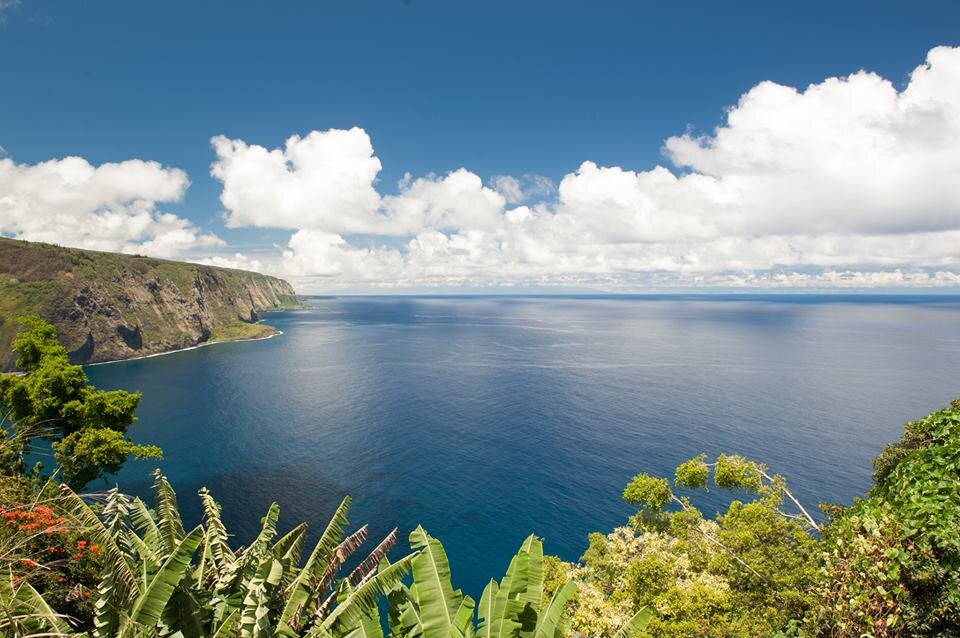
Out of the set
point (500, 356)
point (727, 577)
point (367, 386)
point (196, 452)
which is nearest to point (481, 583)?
point (727, 577)

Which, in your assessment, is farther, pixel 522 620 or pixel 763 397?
pixel 763 397

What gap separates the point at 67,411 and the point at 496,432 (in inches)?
2515

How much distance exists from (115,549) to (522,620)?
10770 mm

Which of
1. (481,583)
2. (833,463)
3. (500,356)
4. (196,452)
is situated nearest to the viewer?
(481,583)

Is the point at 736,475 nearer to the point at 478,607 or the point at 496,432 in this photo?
the point at 478,607

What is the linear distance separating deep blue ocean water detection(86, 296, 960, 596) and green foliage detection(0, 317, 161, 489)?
18277mm

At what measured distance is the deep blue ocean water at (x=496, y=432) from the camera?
187 feet

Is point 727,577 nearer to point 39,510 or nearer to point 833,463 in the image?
point 39,510

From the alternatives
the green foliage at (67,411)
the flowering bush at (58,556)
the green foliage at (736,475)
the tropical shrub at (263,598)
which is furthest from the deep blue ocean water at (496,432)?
the flowering bush at (58,556)

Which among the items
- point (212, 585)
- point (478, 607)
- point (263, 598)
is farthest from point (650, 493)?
point (263, 598)

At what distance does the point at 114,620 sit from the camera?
11016 millimetres

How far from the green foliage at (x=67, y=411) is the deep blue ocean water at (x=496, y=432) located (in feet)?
60.0

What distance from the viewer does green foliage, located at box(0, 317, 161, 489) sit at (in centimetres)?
3731

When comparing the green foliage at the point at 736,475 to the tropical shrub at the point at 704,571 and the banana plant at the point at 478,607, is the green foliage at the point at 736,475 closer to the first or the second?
the tropical shrub at the point at 704,571
